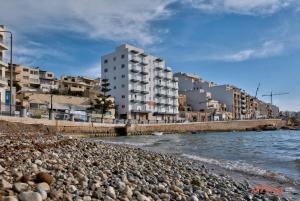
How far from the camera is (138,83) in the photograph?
9225cm

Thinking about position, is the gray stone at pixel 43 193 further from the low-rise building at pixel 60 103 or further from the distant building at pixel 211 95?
the distant building at pixel 211 95

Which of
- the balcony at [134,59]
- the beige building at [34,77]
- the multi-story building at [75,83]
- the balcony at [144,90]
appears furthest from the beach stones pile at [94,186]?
the balcony at [144,90]

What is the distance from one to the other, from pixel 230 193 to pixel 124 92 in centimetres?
8062

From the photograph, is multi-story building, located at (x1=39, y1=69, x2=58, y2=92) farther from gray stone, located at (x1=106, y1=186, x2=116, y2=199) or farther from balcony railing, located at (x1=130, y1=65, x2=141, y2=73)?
gray stone, located at (x1=106, y1=186, x2=116, y2=199)

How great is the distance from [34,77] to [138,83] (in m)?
27.6

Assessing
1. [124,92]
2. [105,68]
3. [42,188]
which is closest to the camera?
[42,188]

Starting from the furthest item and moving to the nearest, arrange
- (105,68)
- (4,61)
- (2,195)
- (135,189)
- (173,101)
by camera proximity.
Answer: (173,101), (105,68), (4,61), (135,189), (2,195)

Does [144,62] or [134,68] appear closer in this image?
[134,68]

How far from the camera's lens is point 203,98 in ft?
407

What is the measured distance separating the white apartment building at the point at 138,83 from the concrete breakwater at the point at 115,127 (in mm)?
8858

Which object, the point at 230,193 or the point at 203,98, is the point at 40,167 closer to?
the point at 230,193

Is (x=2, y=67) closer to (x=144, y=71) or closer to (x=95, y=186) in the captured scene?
(x=95, y=186)

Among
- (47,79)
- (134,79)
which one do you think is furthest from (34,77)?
(134,79)

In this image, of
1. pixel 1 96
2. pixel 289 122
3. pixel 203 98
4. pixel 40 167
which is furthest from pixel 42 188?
pixel 289 122
